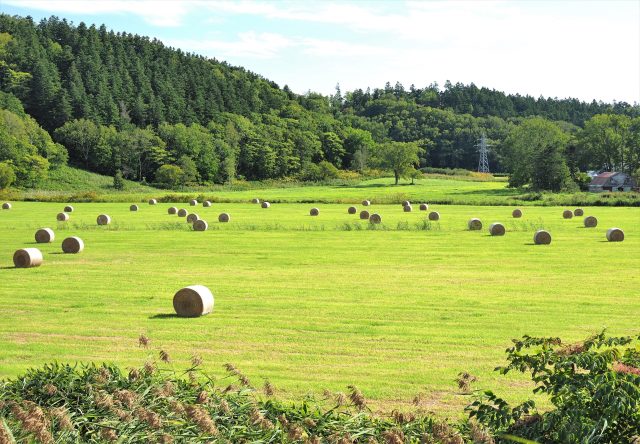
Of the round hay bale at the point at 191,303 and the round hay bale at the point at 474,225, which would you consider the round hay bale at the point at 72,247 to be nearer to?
the round hay bale at the point at 191,303

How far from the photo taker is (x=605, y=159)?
5728 inches

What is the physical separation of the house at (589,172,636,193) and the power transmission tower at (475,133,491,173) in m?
53.8

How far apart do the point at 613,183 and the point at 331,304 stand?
388 feet

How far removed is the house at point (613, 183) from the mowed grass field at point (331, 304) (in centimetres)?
9242

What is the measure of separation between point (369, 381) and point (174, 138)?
14672cm

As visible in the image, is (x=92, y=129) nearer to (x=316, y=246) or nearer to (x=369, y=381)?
(x=316, y=246)

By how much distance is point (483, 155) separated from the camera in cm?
18400

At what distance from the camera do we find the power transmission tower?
182450mm

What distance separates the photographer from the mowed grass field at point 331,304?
46.8 feet

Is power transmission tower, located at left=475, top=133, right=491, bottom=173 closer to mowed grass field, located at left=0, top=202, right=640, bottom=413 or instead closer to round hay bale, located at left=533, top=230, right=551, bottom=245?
mowed grass field, located at left=0, top=202, right=640, bottom=413

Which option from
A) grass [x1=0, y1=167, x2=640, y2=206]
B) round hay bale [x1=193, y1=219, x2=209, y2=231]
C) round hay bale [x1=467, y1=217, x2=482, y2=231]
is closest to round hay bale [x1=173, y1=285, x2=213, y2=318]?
round hay bale [x1=193, y1=219, x2=209, y2=231]

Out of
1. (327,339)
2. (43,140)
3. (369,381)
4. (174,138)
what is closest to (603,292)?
(327,339)

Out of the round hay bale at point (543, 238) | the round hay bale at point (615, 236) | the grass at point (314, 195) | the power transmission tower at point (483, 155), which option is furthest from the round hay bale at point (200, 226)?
the power transmission tower at point (483, 155)

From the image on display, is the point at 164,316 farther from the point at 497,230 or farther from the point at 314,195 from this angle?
the point at 314,195
